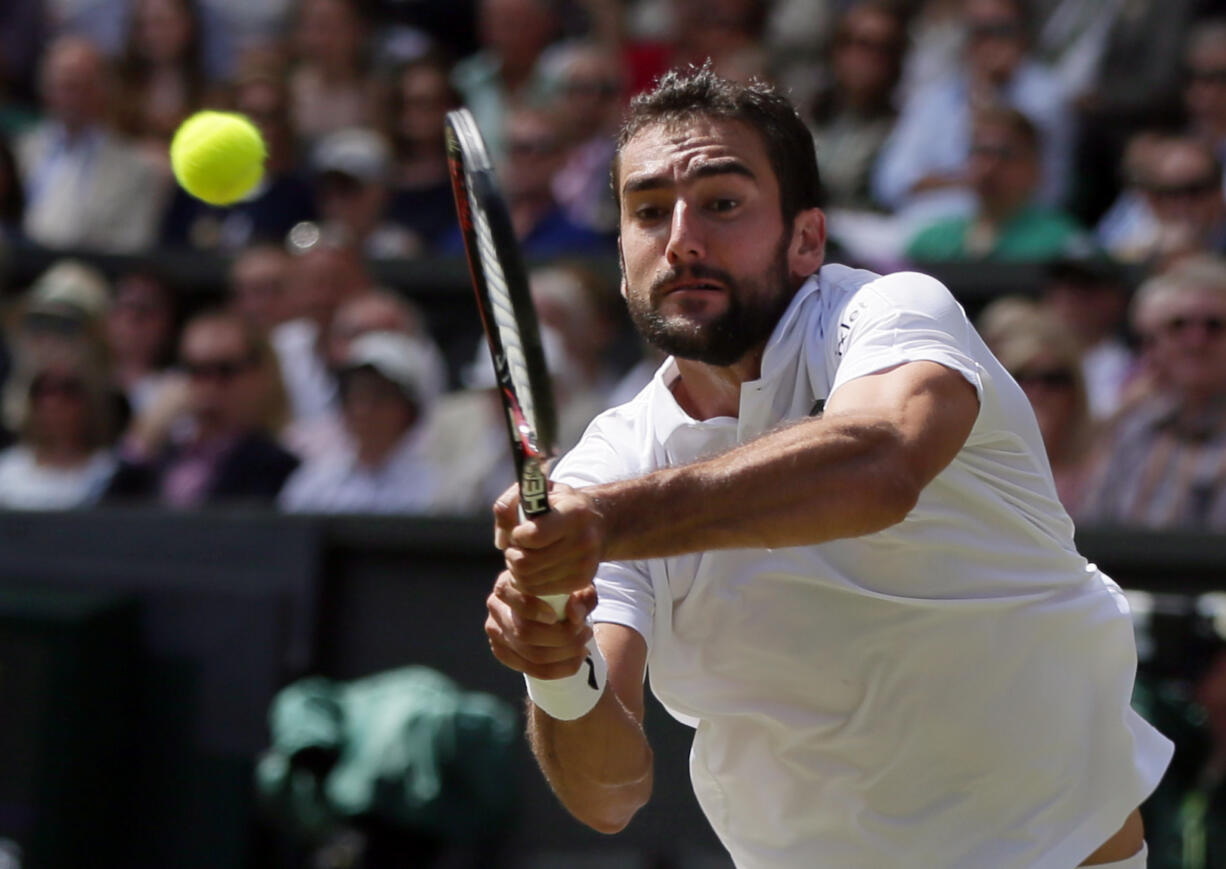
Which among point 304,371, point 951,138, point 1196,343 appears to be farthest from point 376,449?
point 1196,343

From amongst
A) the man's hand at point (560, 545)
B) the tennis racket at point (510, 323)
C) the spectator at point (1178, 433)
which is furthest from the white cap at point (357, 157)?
the man's hand at point (560, 545)

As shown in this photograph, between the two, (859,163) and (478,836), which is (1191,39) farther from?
(478,836)

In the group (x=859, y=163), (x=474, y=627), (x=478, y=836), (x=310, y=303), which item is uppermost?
(x=859, y=163)

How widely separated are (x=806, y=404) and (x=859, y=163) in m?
5.79

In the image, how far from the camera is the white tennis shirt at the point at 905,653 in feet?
10.0

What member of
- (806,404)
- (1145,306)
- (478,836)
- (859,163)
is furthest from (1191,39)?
(806,404)

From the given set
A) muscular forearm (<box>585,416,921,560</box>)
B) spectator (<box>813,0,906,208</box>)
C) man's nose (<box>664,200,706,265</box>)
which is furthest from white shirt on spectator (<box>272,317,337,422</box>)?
muscular forearm (<box>585,416,921,560</box>)

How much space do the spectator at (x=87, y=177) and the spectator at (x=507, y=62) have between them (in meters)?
1.74

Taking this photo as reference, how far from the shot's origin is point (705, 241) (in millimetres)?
3025

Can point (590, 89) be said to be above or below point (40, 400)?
above

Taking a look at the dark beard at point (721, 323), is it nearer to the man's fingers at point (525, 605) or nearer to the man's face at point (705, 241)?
the man's face at point (705, 241)

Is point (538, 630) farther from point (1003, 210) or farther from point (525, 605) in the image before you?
point (1003, 210)

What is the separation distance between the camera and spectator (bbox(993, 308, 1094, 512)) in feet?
20.1

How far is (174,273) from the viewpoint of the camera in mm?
9031
